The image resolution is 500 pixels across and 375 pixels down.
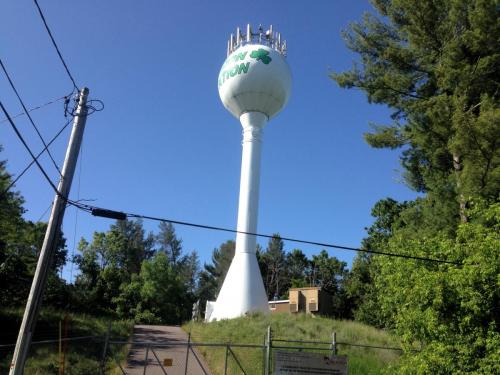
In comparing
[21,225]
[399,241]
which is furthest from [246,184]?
[399,241]

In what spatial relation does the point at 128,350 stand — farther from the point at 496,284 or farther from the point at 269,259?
the point at 269,259

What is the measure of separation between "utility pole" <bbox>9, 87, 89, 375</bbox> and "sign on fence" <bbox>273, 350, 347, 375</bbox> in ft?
17.8

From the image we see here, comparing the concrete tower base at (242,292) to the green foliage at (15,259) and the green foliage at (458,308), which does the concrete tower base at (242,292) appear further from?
the green foliage at (458,308)

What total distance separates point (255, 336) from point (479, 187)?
11.3 m

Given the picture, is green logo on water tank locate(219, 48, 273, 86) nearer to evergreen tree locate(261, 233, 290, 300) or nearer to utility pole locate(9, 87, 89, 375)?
utility pole locate(9, 87, 89, 375)

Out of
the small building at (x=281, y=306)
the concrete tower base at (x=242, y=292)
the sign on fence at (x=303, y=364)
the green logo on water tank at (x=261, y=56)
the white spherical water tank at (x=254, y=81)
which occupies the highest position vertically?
the green logo on water tank at (x=261, y=56)

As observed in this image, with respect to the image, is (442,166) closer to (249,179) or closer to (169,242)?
(249,179)

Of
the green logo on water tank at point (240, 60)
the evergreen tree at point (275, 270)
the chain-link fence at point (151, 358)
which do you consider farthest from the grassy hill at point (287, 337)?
the evergreen tree at point (275, 270)

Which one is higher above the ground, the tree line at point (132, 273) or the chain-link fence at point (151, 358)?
the tree line at point (132, 273)

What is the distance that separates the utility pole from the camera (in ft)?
30.5

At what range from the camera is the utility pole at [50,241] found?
9.30m

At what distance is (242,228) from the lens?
30.4 m

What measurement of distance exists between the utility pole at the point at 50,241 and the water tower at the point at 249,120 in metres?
18.9

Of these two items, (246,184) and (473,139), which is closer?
(473,139)
